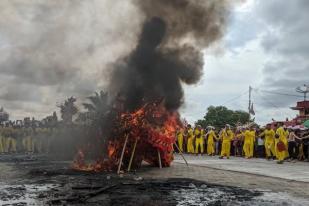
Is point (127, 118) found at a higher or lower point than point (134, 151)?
higher

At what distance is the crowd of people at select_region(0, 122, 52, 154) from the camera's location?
31.2m

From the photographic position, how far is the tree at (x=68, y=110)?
21878 millimetres

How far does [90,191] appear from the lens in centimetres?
970

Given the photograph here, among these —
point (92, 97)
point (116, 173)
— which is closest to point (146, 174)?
point (116, 173)

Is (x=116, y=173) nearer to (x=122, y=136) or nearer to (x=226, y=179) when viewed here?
(x=122, y=136)

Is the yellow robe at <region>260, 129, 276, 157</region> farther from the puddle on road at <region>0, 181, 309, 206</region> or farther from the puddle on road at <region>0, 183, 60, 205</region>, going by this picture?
the puddle on road at <region>0, 183, 60, 205</region>

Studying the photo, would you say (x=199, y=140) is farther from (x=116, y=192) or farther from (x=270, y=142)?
(x=116, y=192)

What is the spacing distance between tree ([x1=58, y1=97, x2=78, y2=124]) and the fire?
6452 mm

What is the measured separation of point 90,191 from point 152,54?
717 centimetres

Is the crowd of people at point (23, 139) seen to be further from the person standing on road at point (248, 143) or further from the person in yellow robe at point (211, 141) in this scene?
the person standing on road at point (248, 143)

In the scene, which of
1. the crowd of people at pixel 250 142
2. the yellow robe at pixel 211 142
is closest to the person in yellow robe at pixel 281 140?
the crowd of people at pixel 250 142

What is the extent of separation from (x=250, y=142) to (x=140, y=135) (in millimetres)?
11073

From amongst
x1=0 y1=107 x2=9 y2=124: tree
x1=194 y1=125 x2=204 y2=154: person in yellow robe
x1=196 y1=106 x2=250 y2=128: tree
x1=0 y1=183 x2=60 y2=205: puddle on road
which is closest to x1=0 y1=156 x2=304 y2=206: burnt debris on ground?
x1=0 y1=183 x2=60 y2=205: puddle on road

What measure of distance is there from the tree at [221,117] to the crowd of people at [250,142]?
31.3 meters
